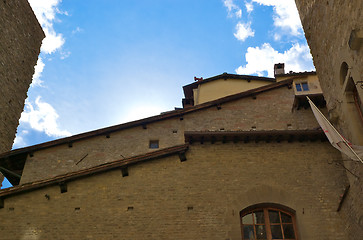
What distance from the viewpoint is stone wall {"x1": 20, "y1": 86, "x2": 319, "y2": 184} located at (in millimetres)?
A: 13492

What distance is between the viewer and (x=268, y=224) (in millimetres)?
9148

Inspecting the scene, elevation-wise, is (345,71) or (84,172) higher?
(345,71)

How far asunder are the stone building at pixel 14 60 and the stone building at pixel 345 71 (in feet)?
44.4

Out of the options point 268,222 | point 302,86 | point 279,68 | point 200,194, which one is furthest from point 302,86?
point 200,194

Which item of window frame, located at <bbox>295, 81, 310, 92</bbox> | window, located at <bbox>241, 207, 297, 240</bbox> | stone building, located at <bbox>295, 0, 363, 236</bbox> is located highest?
window frame, located at <bbox>295, 81, 310, 92</bbox>

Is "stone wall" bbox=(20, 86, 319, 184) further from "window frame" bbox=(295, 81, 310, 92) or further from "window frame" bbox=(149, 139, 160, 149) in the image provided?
"window frame" bbox=(295, 81, 310, 92)

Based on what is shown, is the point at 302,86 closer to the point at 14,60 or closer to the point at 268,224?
the point at 268,224

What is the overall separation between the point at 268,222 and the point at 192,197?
83.3 inches

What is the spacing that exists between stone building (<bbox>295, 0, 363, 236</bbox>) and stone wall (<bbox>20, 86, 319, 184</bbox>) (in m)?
4.30

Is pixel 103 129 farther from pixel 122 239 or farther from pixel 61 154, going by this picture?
pixel 122 239

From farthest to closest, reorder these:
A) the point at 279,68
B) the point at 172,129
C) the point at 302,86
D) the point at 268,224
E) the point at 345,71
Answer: the point at 279,68 → the point at 302,86 → the point at 172,129 → the point at 268,224 → the point at 345,71

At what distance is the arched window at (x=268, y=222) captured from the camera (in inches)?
356

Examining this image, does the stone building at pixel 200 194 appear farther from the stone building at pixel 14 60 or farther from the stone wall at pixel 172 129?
the stone building at pixel 14 60

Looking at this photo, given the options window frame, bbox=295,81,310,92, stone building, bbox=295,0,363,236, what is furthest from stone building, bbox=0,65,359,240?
window frame, bbox=295,81,310,92
